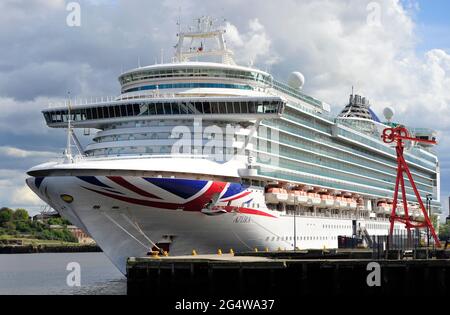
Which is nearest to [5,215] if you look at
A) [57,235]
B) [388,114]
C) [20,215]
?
[20,215]

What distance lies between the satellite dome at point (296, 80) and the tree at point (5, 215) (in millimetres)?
132672

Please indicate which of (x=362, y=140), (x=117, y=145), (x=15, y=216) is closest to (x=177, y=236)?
(x=117, y=145)

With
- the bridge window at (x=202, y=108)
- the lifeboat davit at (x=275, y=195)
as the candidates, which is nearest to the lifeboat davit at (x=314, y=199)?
the lifeboat davit at (x=275, y=195)

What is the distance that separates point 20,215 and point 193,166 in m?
155

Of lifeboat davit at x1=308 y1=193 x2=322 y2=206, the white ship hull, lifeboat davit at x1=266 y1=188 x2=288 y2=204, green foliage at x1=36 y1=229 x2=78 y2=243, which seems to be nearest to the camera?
the white ship hull

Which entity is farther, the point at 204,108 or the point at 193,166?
the point at 204,108

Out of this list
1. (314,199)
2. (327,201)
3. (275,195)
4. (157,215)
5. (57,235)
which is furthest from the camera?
(57,235)

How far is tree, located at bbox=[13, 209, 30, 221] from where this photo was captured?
186913mm

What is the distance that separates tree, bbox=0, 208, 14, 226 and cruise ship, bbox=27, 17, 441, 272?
137 metres

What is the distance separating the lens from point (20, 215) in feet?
620

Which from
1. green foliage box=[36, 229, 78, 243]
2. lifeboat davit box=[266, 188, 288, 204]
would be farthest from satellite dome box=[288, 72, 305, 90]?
green foliage box=[36, 229, 78, 243]

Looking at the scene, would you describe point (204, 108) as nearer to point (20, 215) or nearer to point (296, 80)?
point (296, 80)

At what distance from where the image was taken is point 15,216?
615 feet

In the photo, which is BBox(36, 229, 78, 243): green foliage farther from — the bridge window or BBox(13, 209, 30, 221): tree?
the bridge window
